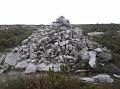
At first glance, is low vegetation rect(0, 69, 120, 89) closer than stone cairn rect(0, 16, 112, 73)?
Yes

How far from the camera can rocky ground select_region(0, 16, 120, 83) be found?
43.7 ft

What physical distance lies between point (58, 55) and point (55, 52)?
25cm

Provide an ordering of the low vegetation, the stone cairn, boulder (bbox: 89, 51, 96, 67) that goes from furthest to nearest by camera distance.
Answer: the stone cairn, boulder (bbox: 89, 51, 96, 67), the low vegetation

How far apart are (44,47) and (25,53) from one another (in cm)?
102

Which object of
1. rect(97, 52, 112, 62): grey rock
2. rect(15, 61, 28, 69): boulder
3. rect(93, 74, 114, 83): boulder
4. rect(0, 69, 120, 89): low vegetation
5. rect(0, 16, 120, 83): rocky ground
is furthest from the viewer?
rect(97, 52, 112, 62): grey rock

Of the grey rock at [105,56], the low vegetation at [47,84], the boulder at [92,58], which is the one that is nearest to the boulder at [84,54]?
the boulder at [92,58]

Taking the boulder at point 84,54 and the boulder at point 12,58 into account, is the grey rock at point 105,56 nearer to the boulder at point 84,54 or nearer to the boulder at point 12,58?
the boulder at point 84,54

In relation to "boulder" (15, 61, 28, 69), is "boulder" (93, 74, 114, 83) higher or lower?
higher

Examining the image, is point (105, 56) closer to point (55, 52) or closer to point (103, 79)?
point (55, 52)

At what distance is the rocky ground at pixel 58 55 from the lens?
1330 cm

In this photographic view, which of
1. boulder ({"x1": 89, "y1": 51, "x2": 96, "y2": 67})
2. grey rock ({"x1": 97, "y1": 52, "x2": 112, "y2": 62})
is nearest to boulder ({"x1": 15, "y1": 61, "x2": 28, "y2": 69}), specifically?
boulder ({"x1": 89, "y1": 51, "x2": 96, "y2": 67})

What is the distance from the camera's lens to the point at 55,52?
567 inches

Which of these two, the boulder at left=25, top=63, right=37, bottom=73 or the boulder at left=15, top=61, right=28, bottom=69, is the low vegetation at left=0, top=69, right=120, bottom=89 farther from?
the boulder at left=15, top=61, right=28, bottom=69

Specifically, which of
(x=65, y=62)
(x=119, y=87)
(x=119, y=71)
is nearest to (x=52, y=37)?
(x=65, y=62)
